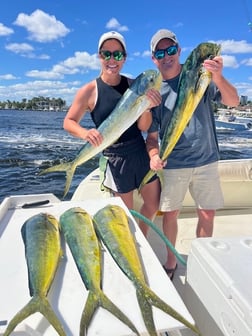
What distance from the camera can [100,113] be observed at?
2.55 metres

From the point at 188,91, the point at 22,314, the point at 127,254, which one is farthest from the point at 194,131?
the point at 22,314

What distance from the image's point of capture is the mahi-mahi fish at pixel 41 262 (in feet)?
3.97

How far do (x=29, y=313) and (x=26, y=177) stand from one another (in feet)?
36.1

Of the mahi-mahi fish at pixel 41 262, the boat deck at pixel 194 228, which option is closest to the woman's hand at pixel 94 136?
the mahi-mahi fish at pixel 41 262

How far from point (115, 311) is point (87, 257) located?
0.33 m

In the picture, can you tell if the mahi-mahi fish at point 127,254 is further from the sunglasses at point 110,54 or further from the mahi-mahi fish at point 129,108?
the sunglasses at point 110,54

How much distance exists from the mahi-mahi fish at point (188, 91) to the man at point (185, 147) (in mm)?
108

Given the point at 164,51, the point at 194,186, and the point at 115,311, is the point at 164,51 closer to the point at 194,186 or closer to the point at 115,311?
the point at 194,186

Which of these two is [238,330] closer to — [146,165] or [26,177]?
[146,165]

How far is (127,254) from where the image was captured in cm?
154

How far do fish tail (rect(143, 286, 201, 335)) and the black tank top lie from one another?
1408 millimetres

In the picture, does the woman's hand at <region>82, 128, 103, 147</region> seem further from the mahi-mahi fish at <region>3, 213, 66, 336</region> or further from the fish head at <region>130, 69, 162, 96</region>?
the mahi-mahi fish at <region>3, 213, 66, 336</region>

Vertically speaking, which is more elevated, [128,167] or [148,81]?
[148,81]

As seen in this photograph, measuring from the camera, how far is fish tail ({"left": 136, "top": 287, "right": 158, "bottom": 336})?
117 cm
